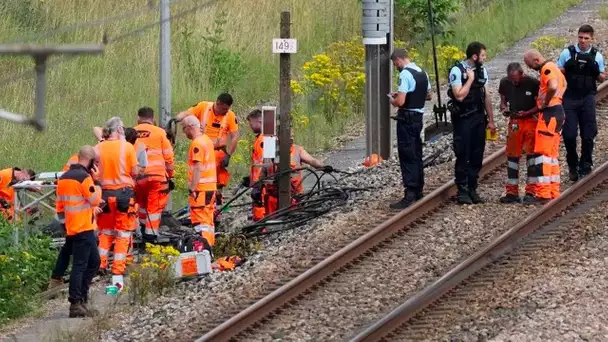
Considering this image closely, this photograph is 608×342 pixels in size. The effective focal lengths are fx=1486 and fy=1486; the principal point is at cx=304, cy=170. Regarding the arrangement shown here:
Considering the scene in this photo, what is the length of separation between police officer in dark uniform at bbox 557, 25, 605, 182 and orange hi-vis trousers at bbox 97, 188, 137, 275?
505 centimetres

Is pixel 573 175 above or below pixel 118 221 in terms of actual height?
above

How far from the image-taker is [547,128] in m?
16.2

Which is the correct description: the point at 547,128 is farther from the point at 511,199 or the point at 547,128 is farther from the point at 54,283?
the point at 54,283

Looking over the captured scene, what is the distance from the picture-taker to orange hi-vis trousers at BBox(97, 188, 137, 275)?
1555cm

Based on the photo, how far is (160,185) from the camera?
17016 millimetres

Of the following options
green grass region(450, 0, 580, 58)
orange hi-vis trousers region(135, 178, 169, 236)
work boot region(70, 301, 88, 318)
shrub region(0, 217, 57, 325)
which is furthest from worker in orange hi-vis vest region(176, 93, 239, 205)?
green grass region(450, 0, 580, 58)

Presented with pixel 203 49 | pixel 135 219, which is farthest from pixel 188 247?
pixel 203 49

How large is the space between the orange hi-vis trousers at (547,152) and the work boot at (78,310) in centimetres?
519

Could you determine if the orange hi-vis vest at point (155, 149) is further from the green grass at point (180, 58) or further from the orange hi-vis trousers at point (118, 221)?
the green grass at point (180, 58)

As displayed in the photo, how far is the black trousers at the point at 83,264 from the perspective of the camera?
560 inches

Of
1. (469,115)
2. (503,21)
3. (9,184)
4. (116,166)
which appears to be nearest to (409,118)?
(469,115)

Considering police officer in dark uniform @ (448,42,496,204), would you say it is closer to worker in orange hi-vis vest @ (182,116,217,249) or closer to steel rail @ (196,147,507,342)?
steel rail @ (196,147,507,342)

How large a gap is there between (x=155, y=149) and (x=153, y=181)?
0.37 metres

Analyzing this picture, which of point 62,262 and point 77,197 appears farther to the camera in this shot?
point 62,262
